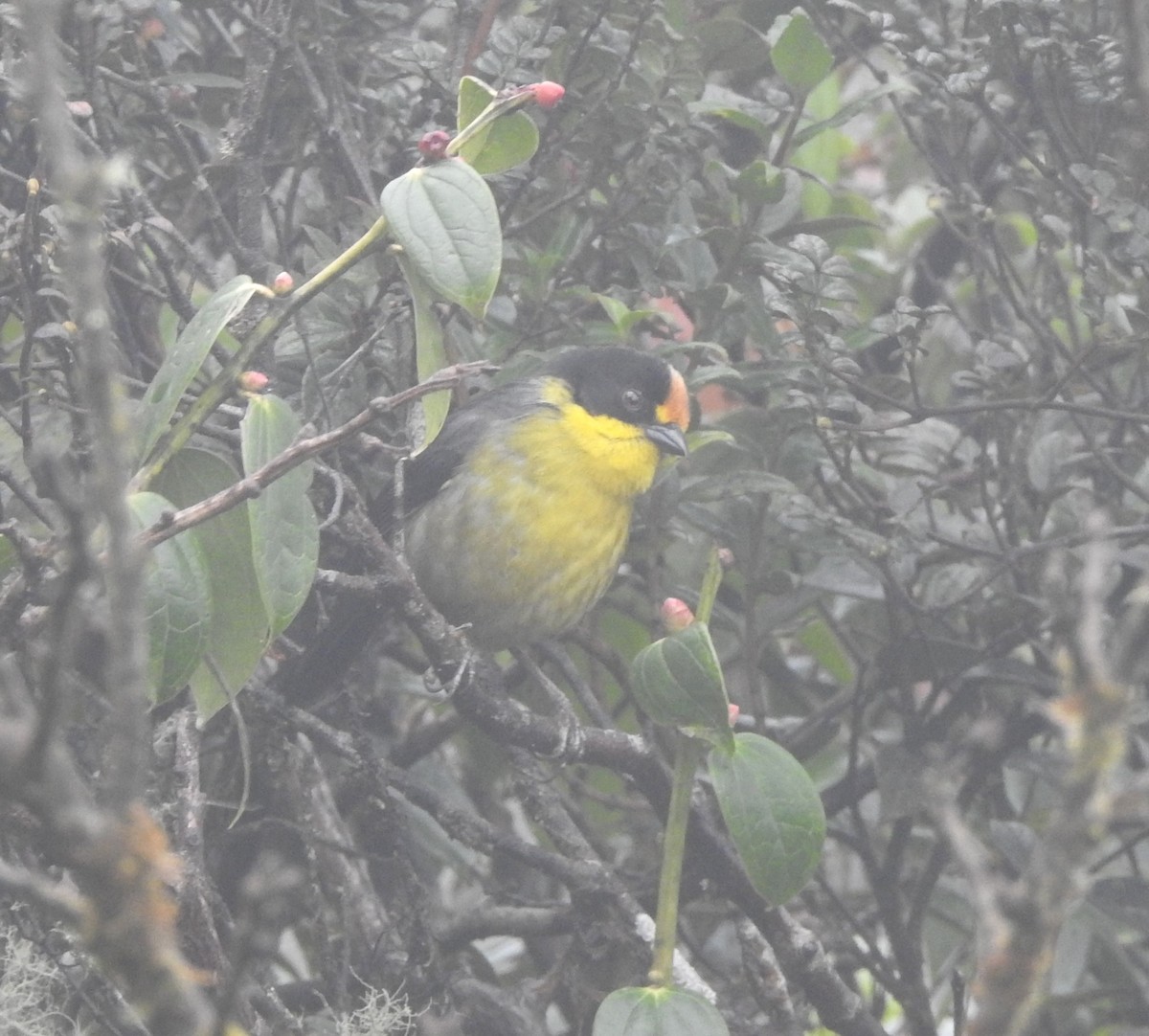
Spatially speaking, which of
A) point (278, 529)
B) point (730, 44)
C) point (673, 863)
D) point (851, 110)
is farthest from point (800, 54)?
point (278, 529)

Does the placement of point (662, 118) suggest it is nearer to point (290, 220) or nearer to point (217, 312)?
point (290, 220)

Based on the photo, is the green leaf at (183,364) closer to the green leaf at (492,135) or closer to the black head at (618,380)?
the green leaf at (492,135)

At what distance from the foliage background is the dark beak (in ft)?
0.24

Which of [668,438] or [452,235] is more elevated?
[452,235]

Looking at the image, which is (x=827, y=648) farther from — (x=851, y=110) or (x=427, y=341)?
(x=427, y=341)

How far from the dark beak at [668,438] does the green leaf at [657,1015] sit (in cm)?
139

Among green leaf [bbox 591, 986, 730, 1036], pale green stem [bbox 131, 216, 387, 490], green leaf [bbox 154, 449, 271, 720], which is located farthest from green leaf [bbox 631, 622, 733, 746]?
pale green stem [bbox 131, 216, 387, 490]

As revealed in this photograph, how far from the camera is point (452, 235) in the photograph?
1693 mm

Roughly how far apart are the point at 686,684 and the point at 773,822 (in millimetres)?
218

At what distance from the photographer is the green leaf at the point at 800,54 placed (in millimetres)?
2762

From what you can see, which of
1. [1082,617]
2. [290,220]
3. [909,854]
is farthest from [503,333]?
[1082,617]

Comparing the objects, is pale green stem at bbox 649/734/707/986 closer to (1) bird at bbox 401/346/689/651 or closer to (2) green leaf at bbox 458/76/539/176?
(2) green leaf at bbox 458/76/539/176

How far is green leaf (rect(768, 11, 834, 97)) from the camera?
276 centimetres

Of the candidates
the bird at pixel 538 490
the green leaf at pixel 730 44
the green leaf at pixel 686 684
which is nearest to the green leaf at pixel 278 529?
the green leaf at pixel 686 684
